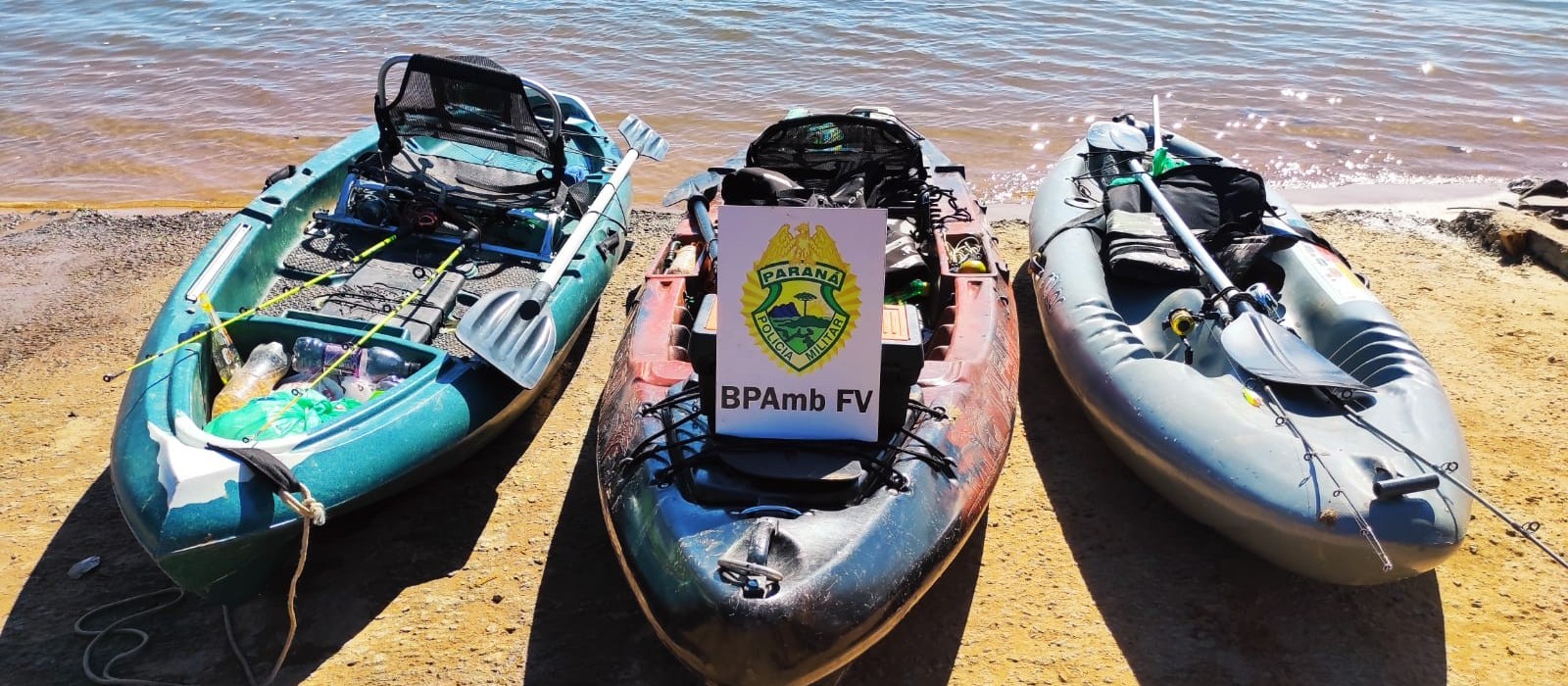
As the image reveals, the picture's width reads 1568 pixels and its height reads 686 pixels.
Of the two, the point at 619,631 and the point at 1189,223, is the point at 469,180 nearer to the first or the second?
the point at 619,631

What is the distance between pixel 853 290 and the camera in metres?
2.74

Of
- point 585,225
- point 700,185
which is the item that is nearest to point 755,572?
point 585,225

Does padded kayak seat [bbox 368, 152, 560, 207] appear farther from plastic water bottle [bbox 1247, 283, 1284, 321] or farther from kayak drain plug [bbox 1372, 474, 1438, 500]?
kayak drain plug [bbox 1372, 474, 1438, 500]

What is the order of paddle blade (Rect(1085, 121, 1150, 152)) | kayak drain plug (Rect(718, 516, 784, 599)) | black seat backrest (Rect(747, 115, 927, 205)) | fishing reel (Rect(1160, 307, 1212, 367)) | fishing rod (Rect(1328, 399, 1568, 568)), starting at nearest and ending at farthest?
kayak drain plug (Rect(718, 516, 784, 599))
fishing rod (Rect(1328, 399, 1568, 568))
fishing reel (Rect(1160, 307, 1212, 367))
black seat backrest (Rect(747, 115, 927, 205))
paddle blade (Rect(1085, 121, 1150, 152))

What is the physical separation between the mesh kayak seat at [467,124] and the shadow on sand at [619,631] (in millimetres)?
2142

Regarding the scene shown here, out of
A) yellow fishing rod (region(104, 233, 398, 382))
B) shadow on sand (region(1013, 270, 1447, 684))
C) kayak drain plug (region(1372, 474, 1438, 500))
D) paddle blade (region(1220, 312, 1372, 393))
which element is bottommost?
shadow on sand (region(1013, 270, 1447, 684))

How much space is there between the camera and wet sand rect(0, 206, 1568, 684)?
329 cm

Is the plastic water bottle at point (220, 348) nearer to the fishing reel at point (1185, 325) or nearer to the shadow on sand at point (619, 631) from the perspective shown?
the shadow on sand at point (619, 631)

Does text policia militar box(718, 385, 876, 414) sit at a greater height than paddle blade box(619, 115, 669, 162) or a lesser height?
lesser

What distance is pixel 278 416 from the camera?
3.63m

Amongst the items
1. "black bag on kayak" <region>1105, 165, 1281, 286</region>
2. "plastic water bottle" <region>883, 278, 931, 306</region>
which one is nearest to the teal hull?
"plastic water bottle" <region>883, 278, 931, 306</region>

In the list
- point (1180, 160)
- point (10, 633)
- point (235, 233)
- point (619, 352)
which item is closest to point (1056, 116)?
point (1180, 160)

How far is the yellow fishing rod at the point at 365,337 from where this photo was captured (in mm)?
3652

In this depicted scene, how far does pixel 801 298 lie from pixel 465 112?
3.15 meters
